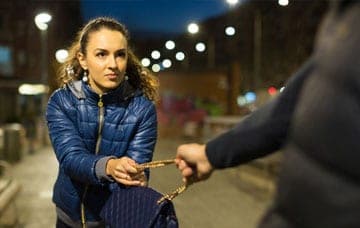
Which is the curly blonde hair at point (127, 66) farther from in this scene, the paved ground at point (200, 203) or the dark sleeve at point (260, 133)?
the paved ground at point (200, 203)

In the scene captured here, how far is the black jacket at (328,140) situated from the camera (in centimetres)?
147

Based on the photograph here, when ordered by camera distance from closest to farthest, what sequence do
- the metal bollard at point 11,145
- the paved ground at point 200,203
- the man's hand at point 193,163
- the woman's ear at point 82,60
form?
the man's hand at point 193,163 < the woman's ear at point 82,60 < the paved ground at point 200,203 < the metal bollard at point 11,145

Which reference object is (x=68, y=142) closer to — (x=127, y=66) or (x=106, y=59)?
(x=106, y=59)

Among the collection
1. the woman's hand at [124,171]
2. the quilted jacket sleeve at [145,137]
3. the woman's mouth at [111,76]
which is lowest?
the woman's hand at [124,171]

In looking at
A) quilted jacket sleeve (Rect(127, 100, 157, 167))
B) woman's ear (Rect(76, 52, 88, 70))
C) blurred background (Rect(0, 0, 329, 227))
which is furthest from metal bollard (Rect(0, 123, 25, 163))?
quilted jacket sleeve (Rect(127, 100, 157, 167))

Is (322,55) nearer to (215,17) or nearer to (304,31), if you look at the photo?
(304,31)

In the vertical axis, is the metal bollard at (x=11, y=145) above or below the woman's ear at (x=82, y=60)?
below

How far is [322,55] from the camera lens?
1562mm

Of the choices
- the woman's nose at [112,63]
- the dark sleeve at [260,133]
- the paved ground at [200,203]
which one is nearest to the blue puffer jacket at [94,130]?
the woman's nose at [112,63]

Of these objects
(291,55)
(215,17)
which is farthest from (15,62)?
(291,55)

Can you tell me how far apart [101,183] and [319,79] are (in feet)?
4.93

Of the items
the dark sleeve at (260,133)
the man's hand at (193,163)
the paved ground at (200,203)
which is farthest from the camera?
the paved ground at (200,203)

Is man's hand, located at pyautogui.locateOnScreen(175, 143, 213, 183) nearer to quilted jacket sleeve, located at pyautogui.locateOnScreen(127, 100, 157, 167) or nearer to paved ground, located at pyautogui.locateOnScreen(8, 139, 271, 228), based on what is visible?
quilted jacket sleeve, located at pyautogui.locateOnScreen(127, 100, 157, 167)

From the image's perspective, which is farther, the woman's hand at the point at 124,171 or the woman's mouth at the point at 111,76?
the woman's mouth at the point at 111,76
